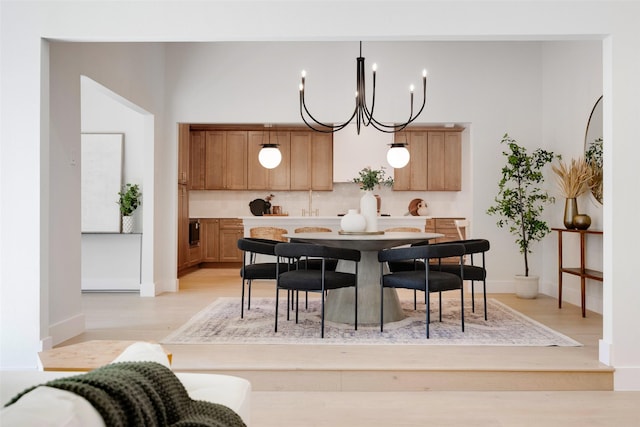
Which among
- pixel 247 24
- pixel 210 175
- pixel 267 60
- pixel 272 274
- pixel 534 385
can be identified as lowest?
pixel 534 385

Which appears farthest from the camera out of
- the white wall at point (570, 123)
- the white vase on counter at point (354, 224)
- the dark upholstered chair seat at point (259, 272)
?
the white wall at point (570, 123)

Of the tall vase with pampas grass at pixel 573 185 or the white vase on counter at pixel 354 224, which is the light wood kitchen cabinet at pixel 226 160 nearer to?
the white vase on counter at pixel 354 224

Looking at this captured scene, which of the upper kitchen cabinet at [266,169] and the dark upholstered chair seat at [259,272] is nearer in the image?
the dark upholstered chair seat at [259,272]

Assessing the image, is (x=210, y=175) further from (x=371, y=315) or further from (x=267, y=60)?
(x=371, y=315)

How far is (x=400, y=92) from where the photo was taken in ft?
22.5

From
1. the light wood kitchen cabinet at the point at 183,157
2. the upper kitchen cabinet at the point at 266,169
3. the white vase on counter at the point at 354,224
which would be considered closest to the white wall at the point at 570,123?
the white vase on counter at the point at 354,224

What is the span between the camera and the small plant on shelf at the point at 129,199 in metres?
6.73

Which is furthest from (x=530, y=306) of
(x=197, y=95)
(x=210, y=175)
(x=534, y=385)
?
(x=210, y=175)

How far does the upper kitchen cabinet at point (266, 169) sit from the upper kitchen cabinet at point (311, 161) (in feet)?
0.34

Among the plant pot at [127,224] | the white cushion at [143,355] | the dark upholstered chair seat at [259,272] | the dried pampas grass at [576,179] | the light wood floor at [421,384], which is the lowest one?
the light wood floor at [421,384]

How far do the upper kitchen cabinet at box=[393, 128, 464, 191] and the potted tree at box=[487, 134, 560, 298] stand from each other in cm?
304

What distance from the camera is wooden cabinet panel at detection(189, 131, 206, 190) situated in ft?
32.4

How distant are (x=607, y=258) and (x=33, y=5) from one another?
410 centimetres

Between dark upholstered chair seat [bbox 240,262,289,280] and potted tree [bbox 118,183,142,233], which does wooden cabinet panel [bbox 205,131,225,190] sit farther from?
dark upholstered chair seat [bbox 240,262,289,280]
